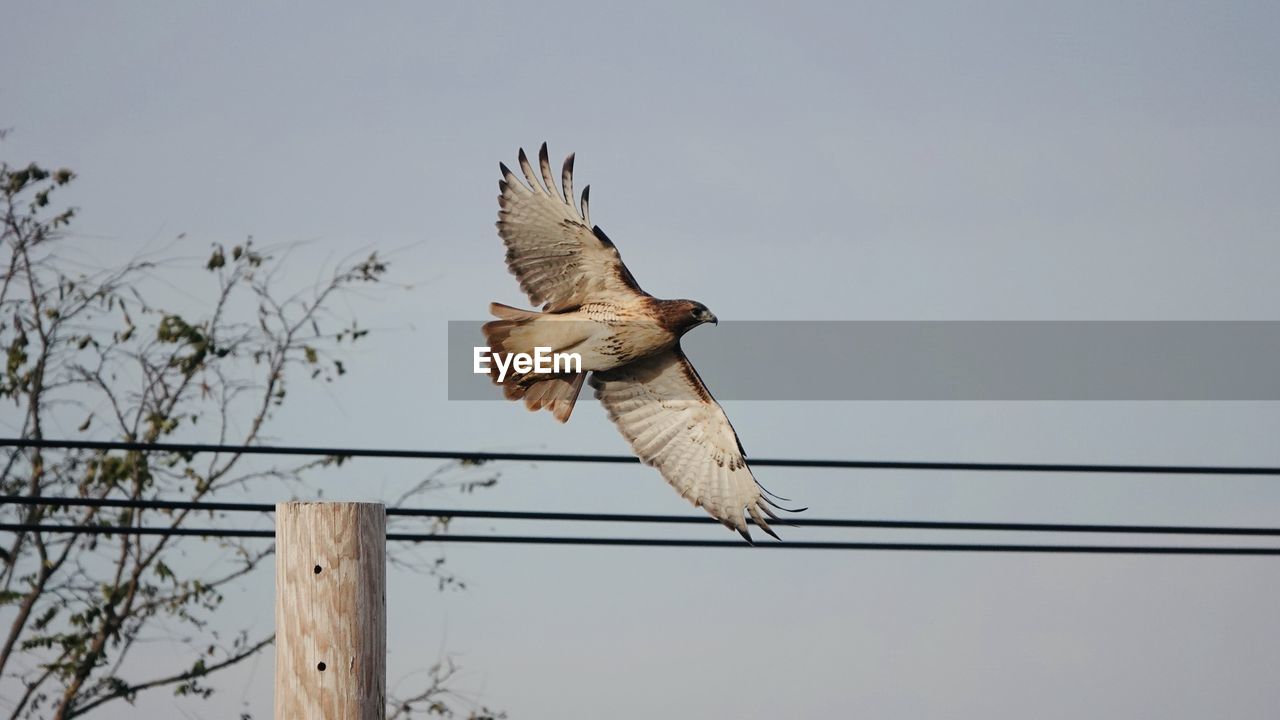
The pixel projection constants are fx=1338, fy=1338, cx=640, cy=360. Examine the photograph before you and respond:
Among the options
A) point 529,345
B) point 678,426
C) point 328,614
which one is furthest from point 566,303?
point 328,614

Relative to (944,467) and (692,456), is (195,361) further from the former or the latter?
(944,467)

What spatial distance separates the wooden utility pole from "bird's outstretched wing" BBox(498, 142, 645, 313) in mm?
2718

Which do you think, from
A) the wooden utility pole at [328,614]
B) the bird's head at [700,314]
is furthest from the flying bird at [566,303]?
the wooden utility pole at [328,614]

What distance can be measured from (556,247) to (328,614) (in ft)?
10.0

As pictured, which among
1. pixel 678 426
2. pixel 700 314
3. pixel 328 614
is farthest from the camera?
pixel 678 426

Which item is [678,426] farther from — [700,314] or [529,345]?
[529,345]

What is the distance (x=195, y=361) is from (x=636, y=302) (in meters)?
5.78

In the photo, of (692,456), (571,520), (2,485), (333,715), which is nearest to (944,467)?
(692,456)

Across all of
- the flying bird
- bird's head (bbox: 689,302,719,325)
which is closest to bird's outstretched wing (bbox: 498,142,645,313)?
the flying bird

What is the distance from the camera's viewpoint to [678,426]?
7844mm

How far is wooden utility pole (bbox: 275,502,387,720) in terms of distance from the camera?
14.9ft

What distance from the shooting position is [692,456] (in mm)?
7840

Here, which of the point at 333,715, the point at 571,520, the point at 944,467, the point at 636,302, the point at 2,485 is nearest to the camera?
the point at 333,715

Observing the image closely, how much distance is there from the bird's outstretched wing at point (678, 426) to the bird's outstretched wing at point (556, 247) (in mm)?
697
